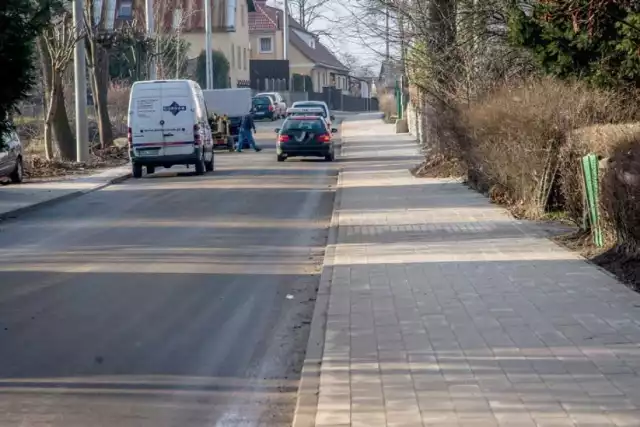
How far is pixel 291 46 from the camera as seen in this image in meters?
93.1

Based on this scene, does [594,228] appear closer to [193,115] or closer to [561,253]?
[561,253]

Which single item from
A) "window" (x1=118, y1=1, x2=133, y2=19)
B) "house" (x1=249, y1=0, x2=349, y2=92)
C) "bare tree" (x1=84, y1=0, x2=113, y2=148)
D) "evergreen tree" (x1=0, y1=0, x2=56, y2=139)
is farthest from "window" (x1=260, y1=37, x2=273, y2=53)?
"evergreen tree" (x1=0, y1=0, x2=56, y2=139)

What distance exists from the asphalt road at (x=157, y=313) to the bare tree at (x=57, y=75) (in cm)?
1306

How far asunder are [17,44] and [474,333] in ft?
30.3

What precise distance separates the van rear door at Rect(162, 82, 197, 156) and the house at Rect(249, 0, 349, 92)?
63.2 meters

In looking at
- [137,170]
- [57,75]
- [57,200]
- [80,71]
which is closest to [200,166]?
[137,170]

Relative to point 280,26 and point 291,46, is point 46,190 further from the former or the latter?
point 280,26

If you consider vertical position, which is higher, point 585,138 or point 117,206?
point 585,138

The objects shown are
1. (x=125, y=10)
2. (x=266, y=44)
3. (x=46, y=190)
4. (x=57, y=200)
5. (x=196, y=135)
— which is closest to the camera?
(x=57, y=200)

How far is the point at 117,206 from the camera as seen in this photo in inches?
846

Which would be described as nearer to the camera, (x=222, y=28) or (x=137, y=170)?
(x=137, y=170)

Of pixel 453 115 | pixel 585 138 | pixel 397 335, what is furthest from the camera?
pixel 453 115

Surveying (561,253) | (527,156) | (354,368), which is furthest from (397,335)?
(527,156)

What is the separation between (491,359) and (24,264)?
779 centimetres
